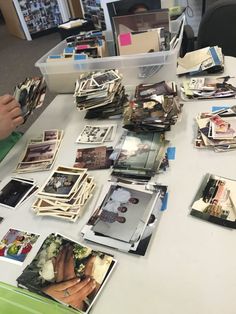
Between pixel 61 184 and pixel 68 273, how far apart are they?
280 mm

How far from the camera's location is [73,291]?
2.09 feet

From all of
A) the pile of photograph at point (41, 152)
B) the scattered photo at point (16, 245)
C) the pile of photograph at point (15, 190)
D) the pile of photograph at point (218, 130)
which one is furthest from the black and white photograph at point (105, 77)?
the scattered photo at point (16, 245)

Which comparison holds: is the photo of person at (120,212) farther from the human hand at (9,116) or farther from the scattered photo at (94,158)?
the human hand at (9,116)

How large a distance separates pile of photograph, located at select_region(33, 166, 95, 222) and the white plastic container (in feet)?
2.00

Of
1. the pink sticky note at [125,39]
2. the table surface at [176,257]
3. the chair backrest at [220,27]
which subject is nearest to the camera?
the table surface at [176,257]

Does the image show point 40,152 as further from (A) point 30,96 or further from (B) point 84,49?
(B) point 84,49

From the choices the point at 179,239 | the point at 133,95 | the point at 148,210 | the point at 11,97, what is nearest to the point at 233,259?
the point at 179,239

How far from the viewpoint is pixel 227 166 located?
0.87m

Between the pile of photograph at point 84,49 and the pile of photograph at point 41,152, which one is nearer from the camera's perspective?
the pile of photograph at point 41,152

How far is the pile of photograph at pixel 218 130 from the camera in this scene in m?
0.93

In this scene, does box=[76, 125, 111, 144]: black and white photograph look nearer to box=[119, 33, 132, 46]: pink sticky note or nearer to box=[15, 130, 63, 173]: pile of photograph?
box=[15, 130, 63, 173]: pile of photograph

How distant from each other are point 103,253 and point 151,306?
0.54 feet

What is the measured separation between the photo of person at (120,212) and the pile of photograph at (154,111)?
278 millimetres

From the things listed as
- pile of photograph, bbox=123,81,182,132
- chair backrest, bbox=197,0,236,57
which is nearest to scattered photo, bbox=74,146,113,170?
pile of photograph, bbox=123,81,182,132
